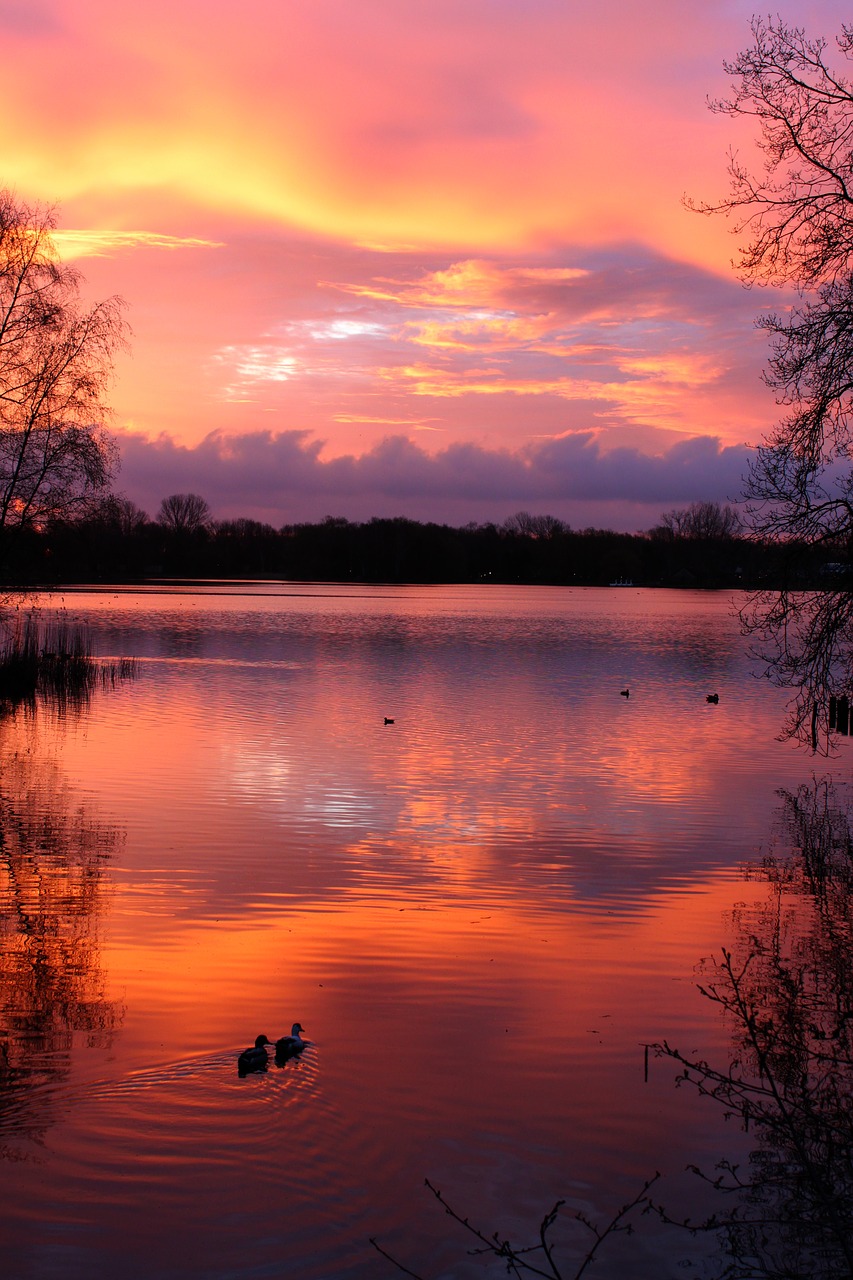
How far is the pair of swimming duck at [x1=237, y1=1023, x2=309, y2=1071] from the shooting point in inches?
258

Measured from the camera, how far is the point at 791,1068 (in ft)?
21.9

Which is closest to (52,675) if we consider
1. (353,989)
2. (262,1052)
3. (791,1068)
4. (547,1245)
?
(353,989)

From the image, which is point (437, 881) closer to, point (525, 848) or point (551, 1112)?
point (525, 848)

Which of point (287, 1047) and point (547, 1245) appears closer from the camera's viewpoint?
point (547, 1245)

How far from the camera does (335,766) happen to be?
61.6ft

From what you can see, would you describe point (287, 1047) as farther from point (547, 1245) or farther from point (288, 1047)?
point (547, 1245)

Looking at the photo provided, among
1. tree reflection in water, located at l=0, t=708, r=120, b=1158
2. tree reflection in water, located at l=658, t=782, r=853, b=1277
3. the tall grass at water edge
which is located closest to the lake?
tree reflection in water, located at l=0, t=708, r=120, b=1158

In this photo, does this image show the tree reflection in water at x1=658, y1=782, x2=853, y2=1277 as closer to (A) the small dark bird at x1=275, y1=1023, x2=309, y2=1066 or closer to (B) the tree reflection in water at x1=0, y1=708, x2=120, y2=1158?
(A) the small dark bird at x1=275, y1=1023, x2=309, y2=1066

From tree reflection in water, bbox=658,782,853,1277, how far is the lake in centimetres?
23

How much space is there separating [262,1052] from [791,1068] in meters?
3.17

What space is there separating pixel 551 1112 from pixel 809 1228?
1720 mm

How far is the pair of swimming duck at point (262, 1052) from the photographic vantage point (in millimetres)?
6547

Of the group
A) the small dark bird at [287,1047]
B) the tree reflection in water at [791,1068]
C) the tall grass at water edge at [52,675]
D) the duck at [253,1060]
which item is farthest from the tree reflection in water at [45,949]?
the tall grass at water edge at [52,675]

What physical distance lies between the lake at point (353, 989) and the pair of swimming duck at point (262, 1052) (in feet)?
0.28
